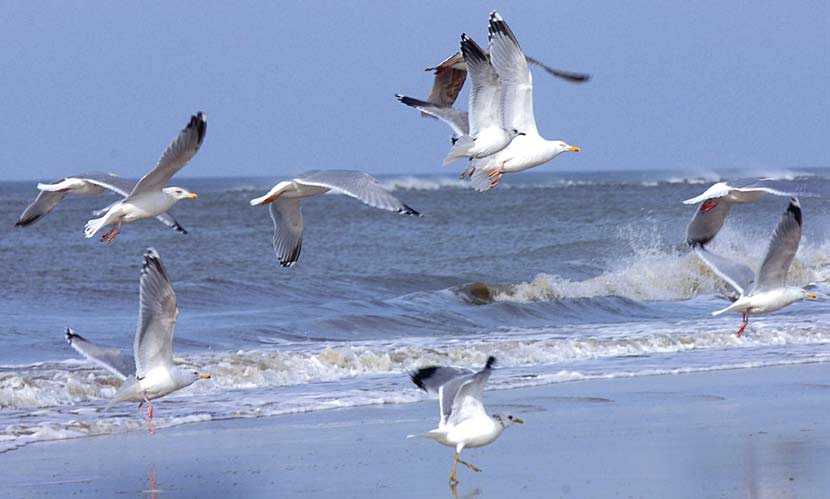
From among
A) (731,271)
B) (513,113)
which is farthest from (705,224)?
(513,113)

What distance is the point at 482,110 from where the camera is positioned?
9.23 metres

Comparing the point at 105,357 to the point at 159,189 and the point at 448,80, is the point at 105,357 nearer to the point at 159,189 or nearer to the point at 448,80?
the point at 159,189

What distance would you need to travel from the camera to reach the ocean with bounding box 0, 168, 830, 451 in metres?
10.3

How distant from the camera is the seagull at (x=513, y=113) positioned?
364 inches

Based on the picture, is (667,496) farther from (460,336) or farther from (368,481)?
(460,336)

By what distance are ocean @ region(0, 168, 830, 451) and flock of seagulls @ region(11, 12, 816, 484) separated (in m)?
0.78

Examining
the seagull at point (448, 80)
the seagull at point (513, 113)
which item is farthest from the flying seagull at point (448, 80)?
the seagull at point (513, 113)

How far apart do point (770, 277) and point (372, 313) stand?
753 centimetres

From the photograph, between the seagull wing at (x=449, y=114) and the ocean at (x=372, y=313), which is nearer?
the seagull wing at (x=449, y=114)

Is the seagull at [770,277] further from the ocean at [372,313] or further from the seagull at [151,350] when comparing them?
the seagull at [151,350]

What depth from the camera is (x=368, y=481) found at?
6875mm

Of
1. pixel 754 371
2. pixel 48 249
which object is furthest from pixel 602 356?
pixel 48 249

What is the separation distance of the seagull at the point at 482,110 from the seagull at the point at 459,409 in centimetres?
267

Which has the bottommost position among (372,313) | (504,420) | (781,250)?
(372,313)
